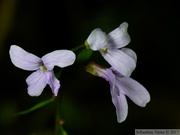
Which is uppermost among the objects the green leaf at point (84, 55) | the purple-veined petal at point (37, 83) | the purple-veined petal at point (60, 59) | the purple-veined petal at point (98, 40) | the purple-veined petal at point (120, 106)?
the purple-veined petal at point (98, 40)

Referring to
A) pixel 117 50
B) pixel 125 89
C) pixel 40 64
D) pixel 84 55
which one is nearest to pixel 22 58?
pixel 40 64

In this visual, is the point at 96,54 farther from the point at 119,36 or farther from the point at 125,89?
the point at 119,36

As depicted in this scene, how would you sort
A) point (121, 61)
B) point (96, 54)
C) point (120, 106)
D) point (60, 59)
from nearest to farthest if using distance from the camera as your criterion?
point (60, 59), point (121, 61), point (120, 106), point (96, 54)

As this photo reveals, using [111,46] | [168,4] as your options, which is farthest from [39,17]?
[111,46]

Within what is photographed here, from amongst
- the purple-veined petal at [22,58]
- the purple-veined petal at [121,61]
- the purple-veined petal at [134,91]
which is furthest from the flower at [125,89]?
the purple-veined petal at [22,58]

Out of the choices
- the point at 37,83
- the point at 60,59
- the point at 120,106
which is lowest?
the point at 120,106

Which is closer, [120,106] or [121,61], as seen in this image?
[121,61]

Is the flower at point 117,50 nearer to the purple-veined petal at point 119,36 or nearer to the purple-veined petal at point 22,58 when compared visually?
the purple-veined petal at point 119,36
